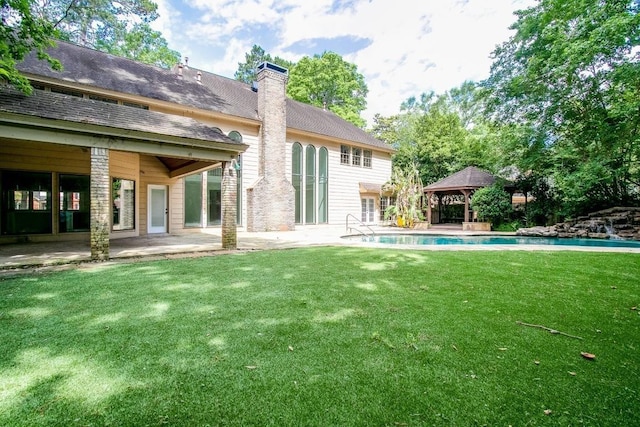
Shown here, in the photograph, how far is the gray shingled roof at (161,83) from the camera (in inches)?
445

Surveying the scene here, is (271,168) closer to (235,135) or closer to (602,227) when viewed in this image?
(235,135)

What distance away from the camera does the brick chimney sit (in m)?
14.8

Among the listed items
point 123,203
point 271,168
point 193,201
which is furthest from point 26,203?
point 271,168

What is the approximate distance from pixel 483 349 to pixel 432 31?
3024 cm

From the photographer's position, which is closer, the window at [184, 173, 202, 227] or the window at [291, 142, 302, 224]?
the window at [184, 173, 202, 227]

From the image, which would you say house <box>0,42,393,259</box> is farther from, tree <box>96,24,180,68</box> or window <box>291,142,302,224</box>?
tree <box>96,24,180,68</box>

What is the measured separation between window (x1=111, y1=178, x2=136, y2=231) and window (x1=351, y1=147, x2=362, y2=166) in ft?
43.0

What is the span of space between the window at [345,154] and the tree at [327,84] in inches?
408

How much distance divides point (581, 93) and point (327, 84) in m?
20.8

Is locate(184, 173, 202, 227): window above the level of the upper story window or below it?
below

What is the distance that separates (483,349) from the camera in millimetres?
2566

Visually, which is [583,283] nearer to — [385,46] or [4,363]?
[4,363]

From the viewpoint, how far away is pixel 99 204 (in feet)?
20.9

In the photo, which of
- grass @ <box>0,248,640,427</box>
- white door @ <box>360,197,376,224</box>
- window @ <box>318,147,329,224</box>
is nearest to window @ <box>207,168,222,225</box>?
window @ <box>318,147,329,224</box>
